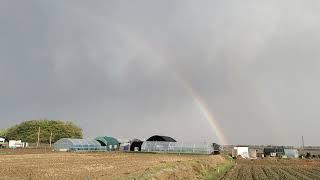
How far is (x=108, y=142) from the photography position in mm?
157500

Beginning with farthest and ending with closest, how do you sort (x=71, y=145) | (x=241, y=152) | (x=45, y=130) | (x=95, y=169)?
(x=45, y=130)
(x=241, y=152)
(x=71, y=145)
(x=95, y=169)

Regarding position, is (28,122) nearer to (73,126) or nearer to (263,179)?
(73,126)

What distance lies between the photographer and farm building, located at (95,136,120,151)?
493ft

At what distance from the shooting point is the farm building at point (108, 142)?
150 meters

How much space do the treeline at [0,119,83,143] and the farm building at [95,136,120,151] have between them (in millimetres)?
25158

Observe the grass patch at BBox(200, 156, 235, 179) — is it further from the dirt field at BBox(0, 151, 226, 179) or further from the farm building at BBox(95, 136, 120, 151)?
the farm building at BBox(95, 136, 120, 151)

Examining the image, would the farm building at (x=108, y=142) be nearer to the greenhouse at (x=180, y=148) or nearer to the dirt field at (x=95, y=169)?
the greenhouse at (x=180, y=148)

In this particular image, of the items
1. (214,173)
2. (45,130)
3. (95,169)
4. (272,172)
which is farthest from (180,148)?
(95,169)

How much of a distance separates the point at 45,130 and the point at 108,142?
37384mm

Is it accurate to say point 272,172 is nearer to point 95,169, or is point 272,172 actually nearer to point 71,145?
point 95,169

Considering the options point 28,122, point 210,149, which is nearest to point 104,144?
point 210,149

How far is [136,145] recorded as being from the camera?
146 metres

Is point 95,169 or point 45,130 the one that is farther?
point 45,130

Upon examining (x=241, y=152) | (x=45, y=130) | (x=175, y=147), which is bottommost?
(x=241, y=152)
